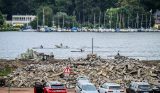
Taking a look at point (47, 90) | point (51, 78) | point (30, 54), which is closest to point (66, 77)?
point (51, 78)

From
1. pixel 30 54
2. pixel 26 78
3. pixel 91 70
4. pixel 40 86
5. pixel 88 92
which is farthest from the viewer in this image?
pixel 30 54

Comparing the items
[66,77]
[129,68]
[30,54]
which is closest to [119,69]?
[129,68]

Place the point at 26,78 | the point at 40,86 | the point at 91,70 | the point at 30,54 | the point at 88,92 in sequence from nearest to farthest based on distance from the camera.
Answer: the point at 88,92, the point at 40,86, the point at 26,78, the point at 91,70, the point at 30,54

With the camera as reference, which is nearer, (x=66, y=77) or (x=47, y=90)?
(x=47, y=90)

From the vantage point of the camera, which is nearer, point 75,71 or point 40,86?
point 40,86

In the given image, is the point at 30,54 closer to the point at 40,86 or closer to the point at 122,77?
the point at 122,77

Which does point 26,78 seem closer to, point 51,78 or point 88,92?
point 51,78

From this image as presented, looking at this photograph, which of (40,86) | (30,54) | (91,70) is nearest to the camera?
(40,86)

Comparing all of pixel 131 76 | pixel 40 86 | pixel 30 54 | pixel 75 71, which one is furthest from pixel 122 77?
pixel 30 54

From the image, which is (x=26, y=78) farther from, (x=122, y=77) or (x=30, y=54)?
(x=30, y=54)

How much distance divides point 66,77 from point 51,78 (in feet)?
Result: 4.11

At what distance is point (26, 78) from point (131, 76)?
8.83 m

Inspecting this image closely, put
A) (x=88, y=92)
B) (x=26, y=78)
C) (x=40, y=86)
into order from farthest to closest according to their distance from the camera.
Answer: (x=26, y=78) → (x=40, y=86) → (x=88, y=92)

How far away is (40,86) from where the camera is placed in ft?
159
